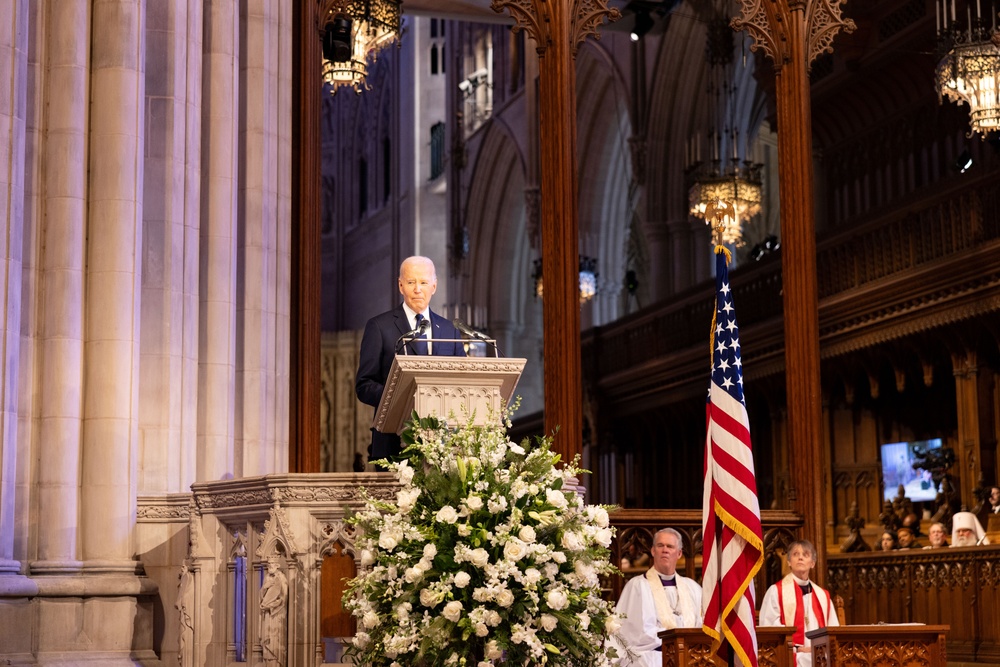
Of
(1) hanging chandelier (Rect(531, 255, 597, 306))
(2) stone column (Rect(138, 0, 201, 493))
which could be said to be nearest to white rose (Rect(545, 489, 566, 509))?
(2) stone column (Rect(138, 0, 201, 493))

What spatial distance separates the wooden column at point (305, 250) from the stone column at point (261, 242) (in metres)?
0.11

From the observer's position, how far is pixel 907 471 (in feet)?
51.7

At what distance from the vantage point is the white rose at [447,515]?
231 inches

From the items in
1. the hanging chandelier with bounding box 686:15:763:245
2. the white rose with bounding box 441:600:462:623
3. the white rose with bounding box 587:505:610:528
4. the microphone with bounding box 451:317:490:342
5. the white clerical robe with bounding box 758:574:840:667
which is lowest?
the white clerical robe with bounding box 758:574:840:667

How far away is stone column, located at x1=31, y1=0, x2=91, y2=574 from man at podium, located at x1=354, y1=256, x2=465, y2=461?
65.3 inches

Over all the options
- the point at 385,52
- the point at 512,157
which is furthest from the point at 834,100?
the point at 385,52

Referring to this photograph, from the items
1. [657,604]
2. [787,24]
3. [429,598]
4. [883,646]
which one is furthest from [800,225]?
[429,598]

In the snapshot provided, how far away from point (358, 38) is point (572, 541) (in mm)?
10238

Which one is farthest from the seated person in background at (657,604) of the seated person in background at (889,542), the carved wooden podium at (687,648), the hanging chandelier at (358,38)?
the hanging chandelier at (358,38)

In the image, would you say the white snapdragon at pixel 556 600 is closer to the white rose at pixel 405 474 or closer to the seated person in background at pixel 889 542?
the white rose at pixel 405 474

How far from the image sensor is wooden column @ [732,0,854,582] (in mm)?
10023

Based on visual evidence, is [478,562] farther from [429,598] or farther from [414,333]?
[414,333]

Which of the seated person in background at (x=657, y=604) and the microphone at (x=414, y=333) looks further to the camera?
the seated person in background at (x=657, y=604)

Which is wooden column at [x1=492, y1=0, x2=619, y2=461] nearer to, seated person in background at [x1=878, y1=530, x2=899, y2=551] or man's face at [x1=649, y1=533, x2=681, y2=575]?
man's face at [x1=649, y1=533, x2=681, y2=575]
